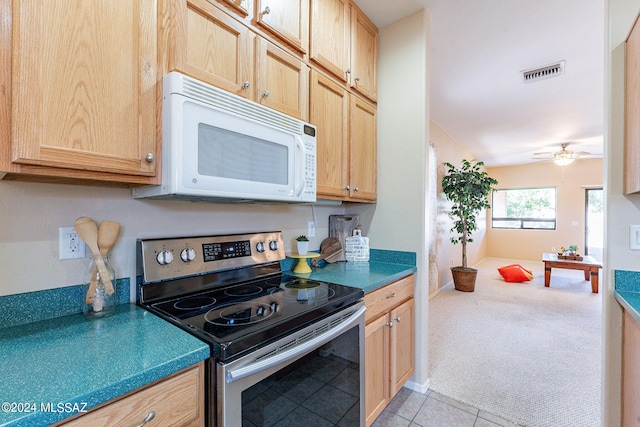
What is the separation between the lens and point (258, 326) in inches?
37.2

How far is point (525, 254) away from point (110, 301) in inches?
346

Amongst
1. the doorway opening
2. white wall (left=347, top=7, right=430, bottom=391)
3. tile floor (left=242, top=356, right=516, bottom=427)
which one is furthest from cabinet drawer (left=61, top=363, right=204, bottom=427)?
the doorway opening

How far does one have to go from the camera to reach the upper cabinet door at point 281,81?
136cm

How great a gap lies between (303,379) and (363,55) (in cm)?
204

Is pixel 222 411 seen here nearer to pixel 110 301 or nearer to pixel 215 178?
pixel 110 301

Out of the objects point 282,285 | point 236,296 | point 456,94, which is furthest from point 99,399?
point 456,94

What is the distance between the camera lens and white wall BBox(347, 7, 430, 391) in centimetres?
202

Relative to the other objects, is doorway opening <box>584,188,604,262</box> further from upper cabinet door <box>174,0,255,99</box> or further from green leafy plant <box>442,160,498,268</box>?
upper cabinet door <box>174,0,255,99</box>

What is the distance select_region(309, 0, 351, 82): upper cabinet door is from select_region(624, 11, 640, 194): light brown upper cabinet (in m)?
1.36

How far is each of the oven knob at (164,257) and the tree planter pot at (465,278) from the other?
14.3 feet

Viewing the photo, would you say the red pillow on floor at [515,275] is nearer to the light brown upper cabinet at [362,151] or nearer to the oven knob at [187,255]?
the light brown upper cabinet at [362,151]

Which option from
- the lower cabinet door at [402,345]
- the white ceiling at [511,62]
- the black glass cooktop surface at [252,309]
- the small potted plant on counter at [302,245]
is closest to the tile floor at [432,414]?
the lower cabinet door at [402,345]

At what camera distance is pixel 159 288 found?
1.22 meters

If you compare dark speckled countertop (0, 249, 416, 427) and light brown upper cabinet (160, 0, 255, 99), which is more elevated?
light brown upper cabinet (160, 0, 255, 99)
